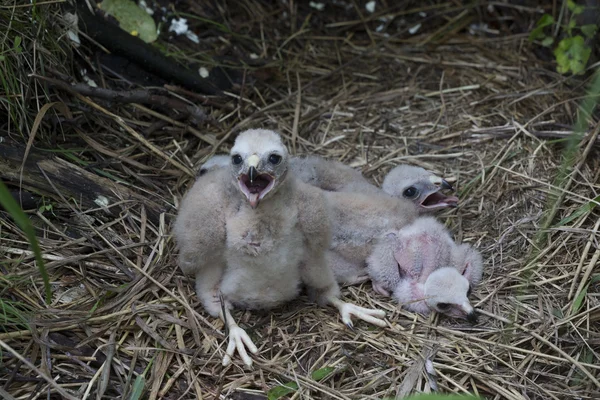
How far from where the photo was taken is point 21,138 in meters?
3.41

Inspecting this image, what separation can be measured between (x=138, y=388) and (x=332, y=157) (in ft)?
6.84

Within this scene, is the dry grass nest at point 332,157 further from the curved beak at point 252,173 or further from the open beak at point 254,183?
the curved beak at point 252,173

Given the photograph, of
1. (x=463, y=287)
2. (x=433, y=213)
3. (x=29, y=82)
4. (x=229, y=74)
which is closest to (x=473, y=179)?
(x=433, y=213)

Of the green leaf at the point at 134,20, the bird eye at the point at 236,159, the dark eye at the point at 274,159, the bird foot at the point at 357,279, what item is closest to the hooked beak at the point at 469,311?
the bird foot at the point at 357,279

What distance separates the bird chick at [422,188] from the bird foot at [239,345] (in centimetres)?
128

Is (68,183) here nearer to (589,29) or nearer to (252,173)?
(252,173)

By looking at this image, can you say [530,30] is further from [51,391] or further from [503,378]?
[51,391]

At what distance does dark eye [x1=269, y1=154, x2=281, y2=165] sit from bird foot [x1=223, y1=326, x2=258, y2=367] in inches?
32.0

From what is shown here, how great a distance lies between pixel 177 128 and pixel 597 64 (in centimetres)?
276

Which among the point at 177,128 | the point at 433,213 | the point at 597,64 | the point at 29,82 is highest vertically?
the point at 29,82

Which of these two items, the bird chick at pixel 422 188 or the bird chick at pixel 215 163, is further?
the bird chick at pixel 422 188

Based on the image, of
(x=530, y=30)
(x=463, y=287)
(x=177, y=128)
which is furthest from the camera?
(x=530, y=30)

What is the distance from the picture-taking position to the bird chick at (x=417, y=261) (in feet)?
10.8

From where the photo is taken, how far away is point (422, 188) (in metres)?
3.68
